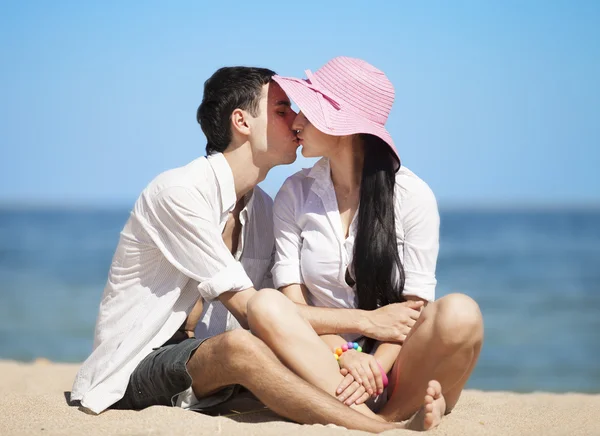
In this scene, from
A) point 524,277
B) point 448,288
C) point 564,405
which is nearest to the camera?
point 564,405

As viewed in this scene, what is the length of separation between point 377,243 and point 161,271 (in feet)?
3.33

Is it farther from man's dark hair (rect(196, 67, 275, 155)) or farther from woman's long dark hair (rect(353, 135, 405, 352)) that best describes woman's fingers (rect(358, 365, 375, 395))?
man's dark hair (rect(196, 67, 275, 155))

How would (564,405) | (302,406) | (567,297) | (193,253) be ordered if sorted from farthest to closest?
(567,297) → (564,405) → (193,253) → (302,406)

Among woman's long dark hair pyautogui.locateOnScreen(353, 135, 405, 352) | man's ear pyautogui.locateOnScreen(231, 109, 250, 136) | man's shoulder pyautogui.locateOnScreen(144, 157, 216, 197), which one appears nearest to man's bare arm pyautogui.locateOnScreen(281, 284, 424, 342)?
woman's long dark hair pyautogui.locateOnScreen(353, 135, 405, 352)

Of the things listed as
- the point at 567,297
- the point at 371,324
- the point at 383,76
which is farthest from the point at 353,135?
the point at 567,297

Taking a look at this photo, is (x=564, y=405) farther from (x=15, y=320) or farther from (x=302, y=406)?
(x=15, y=320)

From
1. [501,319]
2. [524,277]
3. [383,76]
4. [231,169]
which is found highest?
[383,76]

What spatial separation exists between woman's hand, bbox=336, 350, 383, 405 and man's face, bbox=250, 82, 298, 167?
114 centimetres

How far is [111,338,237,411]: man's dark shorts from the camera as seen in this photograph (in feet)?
12.3

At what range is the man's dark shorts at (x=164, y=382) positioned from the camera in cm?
375

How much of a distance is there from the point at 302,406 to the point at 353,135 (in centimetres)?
134

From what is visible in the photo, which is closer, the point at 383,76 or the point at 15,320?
the point at 383,76

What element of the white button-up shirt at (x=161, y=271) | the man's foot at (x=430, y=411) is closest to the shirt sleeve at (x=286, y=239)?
the white button-up shirt at (x=161, y=271)

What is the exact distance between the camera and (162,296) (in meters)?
3.96
